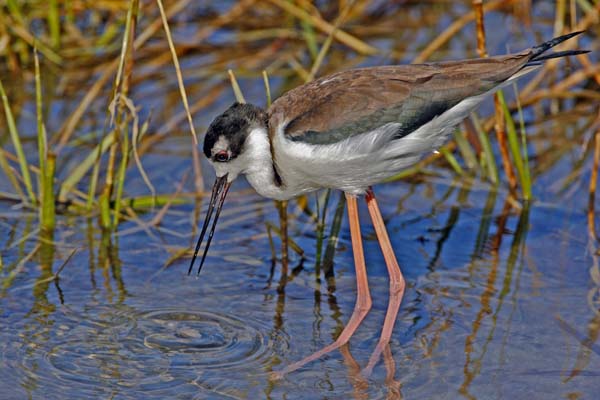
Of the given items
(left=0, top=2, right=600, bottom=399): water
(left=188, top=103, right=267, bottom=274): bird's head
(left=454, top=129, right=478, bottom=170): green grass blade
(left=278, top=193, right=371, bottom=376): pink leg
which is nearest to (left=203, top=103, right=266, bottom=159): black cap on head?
(left=188, top=103, right=267, bottom=274): bird's head

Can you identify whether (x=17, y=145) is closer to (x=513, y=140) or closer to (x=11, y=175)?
(x=11, y=175)

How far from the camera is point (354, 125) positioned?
411 centimetres

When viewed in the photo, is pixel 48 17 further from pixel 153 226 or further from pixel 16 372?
pixel 16 372

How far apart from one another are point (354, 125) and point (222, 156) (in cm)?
57

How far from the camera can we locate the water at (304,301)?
3.98 metres

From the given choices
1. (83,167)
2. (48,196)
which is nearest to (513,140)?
(83,167)

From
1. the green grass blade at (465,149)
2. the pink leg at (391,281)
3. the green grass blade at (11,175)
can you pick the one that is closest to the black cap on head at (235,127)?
the pink leg at (391,281)

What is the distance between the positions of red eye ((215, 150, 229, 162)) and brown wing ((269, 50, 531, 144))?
8.4 inches

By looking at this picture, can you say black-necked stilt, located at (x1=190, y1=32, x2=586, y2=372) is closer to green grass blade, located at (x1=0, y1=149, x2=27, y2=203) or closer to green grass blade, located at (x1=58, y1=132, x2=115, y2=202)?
green grass blade, located at (x1=58, y1=132, x2=115, y2=202)

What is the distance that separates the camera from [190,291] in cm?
476

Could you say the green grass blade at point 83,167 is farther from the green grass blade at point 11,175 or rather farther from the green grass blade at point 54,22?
the green grass blade at point 54,22

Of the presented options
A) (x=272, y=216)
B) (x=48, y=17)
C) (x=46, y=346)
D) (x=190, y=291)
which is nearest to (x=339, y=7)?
(x=48, y=17)

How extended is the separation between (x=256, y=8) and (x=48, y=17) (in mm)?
1632

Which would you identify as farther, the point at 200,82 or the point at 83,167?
the point at 200,82
